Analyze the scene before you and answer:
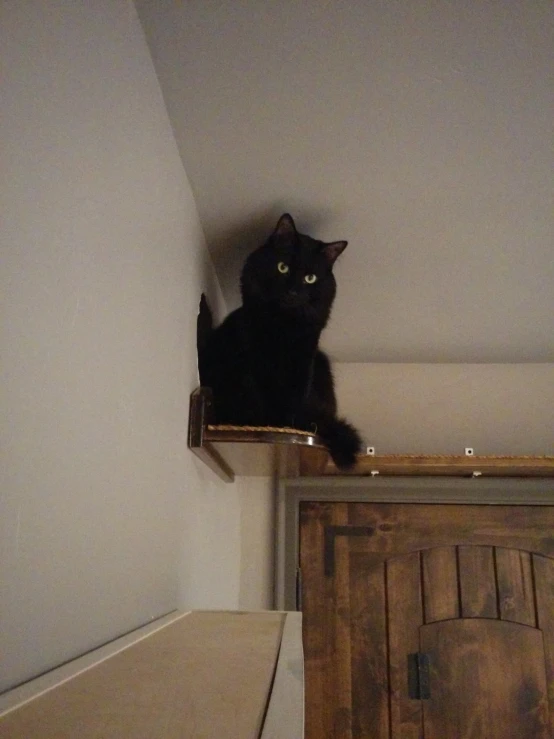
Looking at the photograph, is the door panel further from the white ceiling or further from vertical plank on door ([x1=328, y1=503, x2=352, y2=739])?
the white ceiling

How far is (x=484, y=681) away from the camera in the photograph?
65.7 inches

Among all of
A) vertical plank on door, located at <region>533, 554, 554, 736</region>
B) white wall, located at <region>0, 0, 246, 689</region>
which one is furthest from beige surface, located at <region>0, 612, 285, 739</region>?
vertical plank on door, located at <region>533, 554, 554, 736</region>

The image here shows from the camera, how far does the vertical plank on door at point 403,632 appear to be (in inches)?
64.9

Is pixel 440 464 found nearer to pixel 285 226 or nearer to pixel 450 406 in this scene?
pixel 450 406

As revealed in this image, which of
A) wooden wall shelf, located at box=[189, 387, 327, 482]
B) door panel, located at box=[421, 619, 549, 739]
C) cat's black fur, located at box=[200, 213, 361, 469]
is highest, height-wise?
cat's black fur, located at box=[200, 213, 361, 469]

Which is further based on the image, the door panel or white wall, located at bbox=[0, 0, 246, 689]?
the door panel

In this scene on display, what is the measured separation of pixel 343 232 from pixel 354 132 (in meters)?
0.29

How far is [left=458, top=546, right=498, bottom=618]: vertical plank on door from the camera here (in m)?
1.72

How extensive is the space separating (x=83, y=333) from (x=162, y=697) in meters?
0.32

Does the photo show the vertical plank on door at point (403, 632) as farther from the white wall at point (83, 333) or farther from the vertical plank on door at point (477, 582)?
the white wall at point (83, 333)

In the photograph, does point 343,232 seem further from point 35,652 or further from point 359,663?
point 359,663

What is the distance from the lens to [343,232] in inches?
47.2

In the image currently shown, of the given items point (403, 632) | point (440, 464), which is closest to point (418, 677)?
point (403, 632)

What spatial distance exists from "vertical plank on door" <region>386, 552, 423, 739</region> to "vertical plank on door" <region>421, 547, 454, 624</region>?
2 centimetres
